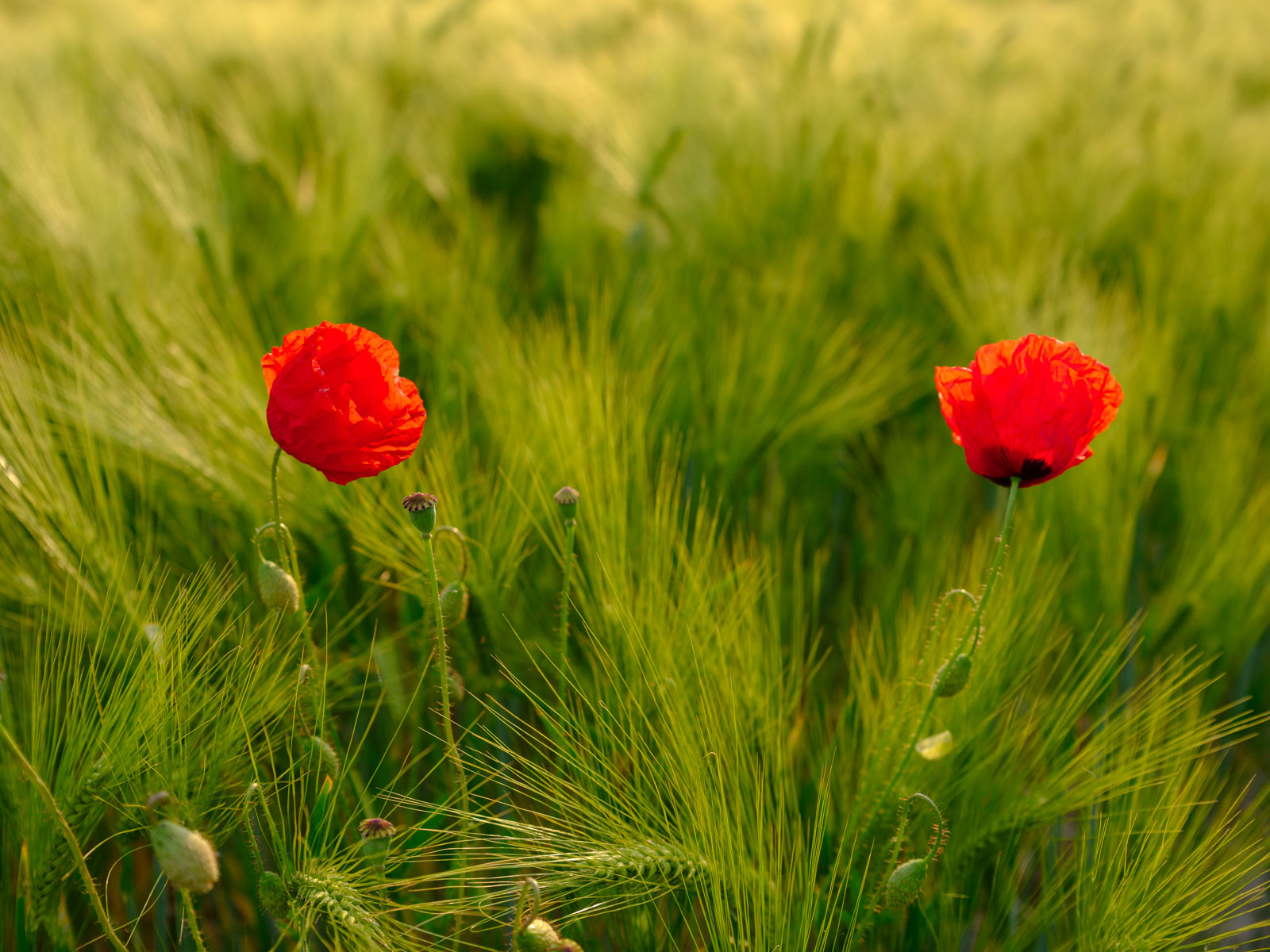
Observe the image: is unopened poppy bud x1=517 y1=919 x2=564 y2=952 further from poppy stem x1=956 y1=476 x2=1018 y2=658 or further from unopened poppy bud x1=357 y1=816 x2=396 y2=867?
poppy stem x1=956 y1=476 x2=1018 y2=658

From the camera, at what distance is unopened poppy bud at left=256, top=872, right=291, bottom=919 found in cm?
43

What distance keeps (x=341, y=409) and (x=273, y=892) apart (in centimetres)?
22

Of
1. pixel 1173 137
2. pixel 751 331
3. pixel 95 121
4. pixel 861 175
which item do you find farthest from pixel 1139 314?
pixel 95 121

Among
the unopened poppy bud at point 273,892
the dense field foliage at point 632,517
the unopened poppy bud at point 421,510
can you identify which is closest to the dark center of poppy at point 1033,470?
the dense field foliage at point 632,517

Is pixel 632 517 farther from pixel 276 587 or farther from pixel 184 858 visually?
pixel 184 858

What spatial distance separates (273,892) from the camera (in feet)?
1.44

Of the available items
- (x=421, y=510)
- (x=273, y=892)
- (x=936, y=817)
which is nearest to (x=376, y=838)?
(x=273, y=892)

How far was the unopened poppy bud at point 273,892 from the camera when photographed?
1.42 ft

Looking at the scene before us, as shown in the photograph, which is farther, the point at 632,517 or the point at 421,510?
the point at 632,517

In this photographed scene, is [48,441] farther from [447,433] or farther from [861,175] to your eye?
[861,175]

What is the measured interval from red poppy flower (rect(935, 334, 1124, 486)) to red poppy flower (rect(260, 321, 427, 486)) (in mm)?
264

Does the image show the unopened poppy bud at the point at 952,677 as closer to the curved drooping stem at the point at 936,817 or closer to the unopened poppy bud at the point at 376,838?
the curved drooping stem at the point at 936,817

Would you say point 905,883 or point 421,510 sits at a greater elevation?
point 421,510

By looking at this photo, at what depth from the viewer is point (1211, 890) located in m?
0.49
